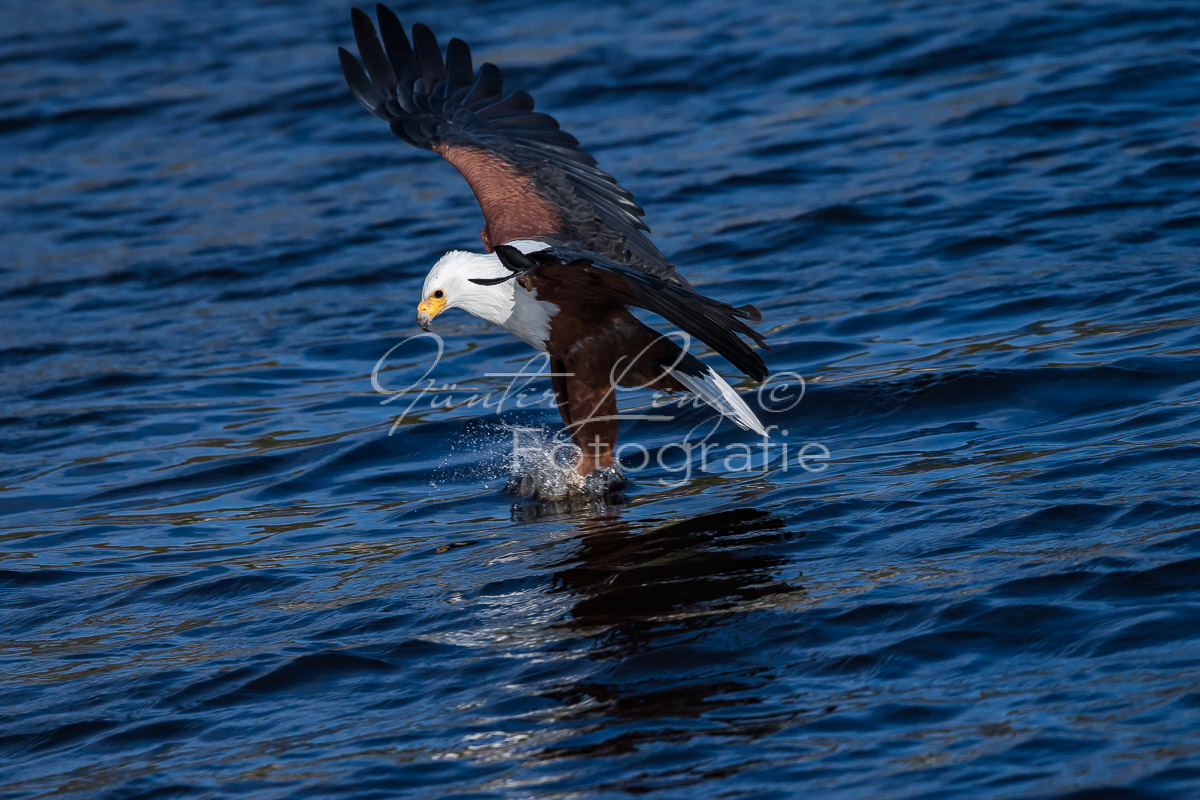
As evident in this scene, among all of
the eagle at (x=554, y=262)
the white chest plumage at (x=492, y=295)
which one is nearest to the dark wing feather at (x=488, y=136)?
the eagle at (x=554, y=262)

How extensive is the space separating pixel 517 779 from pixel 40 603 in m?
2.50

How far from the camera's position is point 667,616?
427 cm

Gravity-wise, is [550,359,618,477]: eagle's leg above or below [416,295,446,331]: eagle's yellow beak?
below

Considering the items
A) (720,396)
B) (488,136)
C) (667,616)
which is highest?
(488,136)

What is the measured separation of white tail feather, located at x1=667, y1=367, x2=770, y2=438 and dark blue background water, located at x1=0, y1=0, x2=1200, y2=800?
0.24m

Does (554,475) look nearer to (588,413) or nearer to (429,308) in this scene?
(588,413)

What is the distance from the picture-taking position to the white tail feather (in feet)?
18.8

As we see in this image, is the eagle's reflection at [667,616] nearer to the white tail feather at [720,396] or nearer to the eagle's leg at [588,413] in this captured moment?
the eagle's leg at [588,413]

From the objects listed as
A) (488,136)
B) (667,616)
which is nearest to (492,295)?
(488,136)

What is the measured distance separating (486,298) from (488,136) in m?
1.44

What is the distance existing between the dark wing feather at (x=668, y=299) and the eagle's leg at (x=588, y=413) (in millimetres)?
735

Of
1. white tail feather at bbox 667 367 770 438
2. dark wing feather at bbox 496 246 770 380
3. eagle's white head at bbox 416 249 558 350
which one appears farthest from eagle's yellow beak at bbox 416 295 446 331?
white tail feather at bbox 667 367 770 438

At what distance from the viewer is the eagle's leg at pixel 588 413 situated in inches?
224

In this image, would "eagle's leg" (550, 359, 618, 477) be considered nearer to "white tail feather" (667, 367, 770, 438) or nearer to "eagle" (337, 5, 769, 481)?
"eagle" (337, 5, 769, 481)
